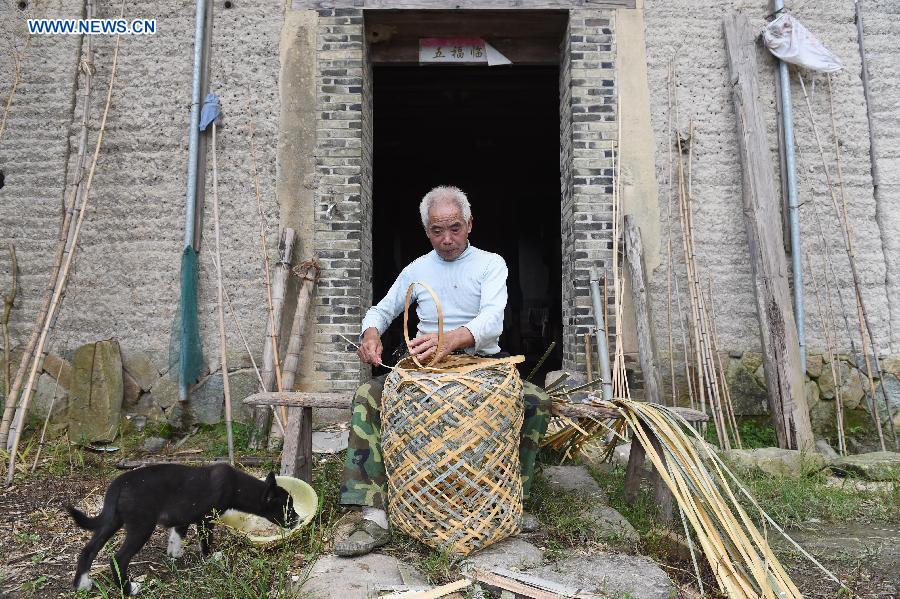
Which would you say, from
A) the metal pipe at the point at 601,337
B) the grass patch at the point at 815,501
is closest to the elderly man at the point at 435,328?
the grass patch at the point at 815,501

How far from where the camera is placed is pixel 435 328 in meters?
2.82

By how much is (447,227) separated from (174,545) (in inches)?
62.1

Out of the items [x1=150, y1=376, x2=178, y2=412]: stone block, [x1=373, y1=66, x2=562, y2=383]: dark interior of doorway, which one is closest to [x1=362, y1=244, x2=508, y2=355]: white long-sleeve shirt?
[x1=150, y1=376, x2=178, y2=412]: stone block

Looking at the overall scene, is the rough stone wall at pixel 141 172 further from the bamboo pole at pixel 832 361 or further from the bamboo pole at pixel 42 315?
the bamboo pole at pixel 832 361

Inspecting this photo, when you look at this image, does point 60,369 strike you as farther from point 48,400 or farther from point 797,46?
point 797,46

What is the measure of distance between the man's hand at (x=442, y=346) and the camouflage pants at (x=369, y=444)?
0.39 metres

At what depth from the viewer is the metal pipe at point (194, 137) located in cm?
448

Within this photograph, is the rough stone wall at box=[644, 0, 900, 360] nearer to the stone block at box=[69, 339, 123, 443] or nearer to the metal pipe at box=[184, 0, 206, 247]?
the metal pipe at box=[184, 0, 206, 247]

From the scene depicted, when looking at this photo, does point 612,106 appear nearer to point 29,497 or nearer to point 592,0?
point 592,0

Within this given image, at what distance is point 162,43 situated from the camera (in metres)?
4.64

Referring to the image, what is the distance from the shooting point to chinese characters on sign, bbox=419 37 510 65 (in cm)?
484

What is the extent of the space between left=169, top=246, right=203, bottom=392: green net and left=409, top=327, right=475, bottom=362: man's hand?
A: 261 cm

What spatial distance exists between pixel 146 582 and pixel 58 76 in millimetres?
4018

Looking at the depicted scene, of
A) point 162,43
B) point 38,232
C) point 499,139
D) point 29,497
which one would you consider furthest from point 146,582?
point 499,139
